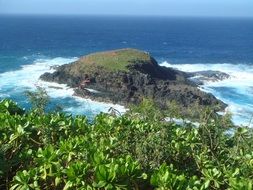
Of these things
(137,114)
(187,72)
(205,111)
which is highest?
(205,111)

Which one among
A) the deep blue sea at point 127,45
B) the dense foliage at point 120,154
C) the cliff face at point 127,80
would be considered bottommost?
the deep blue sea at point 127,45

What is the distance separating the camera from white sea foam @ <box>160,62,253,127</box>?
52.1 metres

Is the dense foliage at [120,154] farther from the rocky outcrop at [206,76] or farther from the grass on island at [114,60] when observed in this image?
the rocky outcrop at [206,76]

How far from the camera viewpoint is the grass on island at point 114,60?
208 feet

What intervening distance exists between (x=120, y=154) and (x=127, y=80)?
4779 cm

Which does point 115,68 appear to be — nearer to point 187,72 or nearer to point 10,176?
point 187,72

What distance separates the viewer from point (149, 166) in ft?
33.8

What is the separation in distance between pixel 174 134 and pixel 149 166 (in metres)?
2.14

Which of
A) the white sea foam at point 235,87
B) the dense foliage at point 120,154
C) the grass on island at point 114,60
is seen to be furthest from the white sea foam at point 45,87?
the dense foliage at point 120,154

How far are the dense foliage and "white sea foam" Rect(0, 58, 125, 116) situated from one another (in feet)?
95.2

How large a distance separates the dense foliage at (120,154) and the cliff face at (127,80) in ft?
118

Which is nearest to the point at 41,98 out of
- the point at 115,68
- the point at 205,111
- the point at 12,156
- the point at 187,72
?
the point at 12,156

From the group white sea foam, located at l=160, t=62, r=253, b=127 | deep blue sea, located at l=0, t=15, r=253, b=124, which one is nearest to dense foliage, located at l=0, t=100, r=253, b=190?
deep blue sea, located at l=0, t=15, r=253, b=124

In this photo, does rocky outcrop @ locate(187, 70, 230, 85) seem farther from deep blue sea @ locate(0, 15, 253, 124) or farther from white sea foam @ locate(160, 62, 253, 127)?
deep blue sea @ locate(0, 15, 253, 124)
